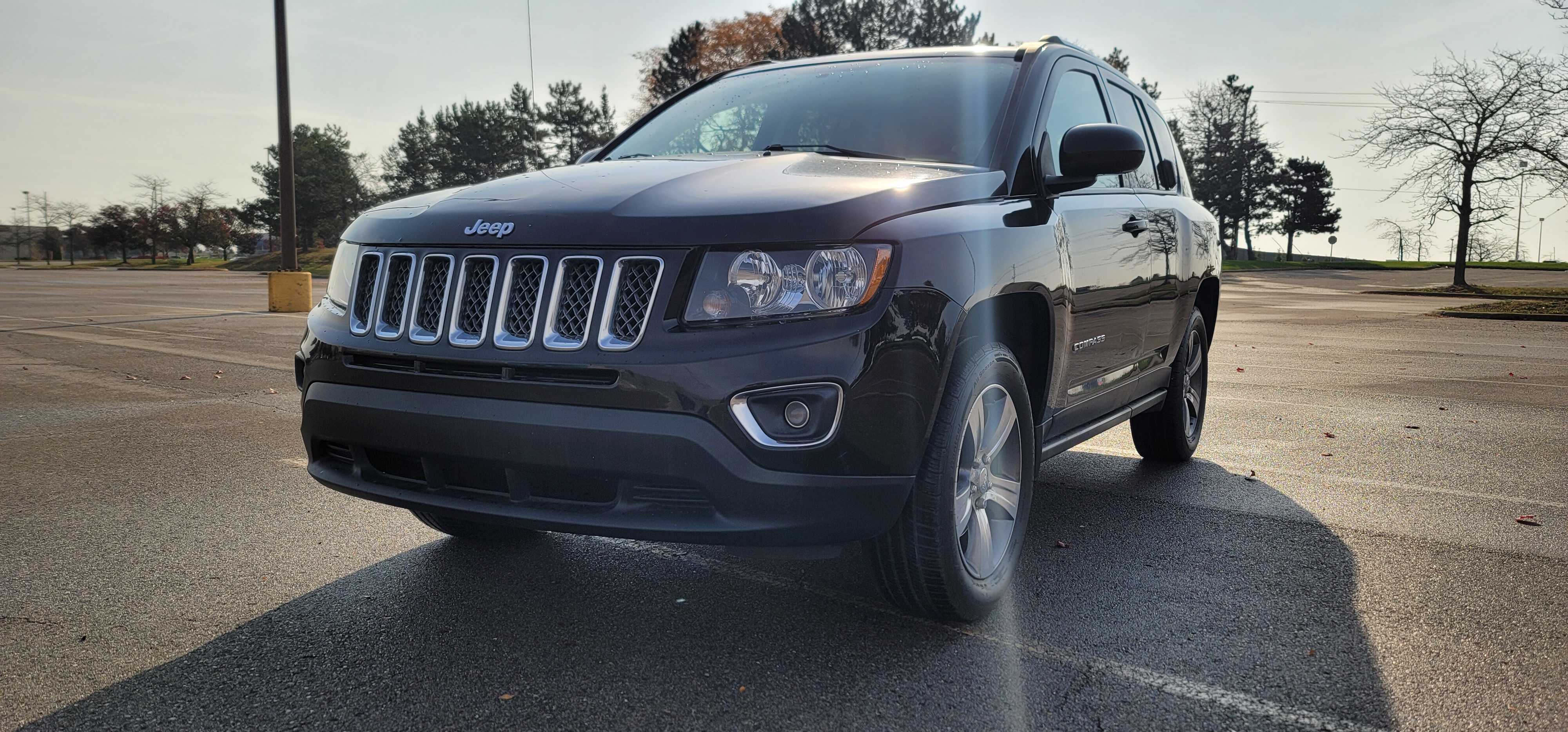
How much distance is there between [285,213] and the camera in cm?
1942

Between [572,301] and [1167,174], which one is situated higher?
[1167,174]

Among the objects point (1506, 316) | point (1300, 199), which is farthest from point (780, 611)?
point (1300, 199)

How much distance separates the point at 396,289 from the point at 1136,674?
2.17 meters

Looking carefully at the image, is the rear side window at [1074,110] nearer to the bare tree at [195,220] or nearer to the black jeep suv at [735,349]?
the black jeep suv at [735,349]

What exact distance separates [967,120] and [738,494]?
5.71ft

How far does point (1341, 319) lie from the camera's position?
19750 mm

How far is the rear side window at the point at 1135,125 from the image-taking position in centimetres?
480

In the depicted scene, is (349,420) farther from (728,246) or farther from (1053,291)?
(1053,291)

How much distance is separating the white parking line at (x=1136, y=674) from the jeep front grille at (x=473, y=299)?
0.63 metres

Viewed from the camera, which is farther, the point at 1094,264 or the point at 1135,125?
the point at 1135,125

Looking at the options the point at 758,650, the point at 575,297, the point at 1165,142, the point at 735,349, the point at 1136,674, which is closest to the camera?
the point at 735,349

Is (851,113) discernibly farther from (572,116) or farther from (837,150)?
(572,116)

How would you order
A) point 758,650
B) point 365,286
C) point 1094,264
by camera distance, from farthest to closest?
point 1094,264
point 365,286
point 758,650

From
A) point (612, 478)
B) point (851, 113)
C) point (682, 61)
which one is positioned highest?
point (682, 61)
